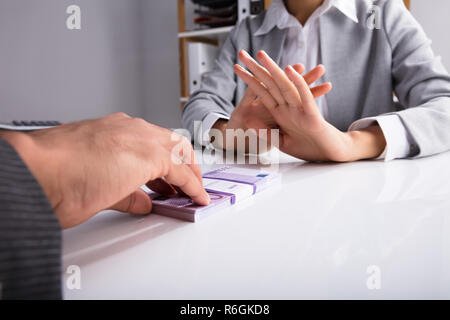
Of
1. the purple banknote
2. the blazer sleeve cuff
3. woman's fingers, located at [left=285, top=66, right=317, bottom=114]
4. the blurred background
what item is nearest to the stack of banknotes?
the purple banknote

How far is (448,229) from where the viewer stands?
318mm

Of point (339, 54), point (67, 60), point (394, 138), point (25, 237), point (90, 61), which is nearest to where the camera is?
point (25, 237)

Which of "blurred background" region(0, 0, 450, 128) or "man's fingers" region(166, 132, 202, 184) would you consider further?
"blurred background" region(0, 0, 450, 128)

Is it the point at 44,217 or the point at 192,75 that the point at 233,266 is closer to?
the point at 44,217

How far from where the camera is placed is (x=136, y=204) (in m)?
0.36

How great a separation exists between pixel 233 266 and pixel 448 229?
21 centimetres

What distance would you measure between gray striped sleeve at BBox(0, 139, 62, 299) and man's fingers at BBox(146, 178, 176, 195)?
192 mm

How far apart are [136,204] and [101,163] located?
0.09 meters

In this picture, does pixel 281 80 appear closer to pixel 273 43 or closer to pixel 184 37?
pixel 273 43

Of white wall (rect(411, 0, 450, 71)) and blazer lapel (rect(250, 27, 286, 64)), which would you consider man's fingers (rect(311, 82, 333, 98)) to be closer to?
blazer lapel (rect(250, 27, 286, 64))

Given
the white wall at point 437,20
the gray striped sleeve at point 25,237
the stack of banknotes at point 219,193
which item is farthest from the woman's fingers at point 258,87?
the white wall at point 437,20

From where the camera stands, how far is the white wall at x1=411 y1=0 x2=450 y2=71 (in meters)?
1.68

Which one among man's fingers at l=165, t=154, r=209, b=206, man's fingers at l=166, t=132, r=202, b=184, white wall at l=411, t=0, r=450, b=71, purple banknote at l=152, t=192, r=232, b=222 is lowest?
purple banknote at l=152, t=192, r=232, b=222

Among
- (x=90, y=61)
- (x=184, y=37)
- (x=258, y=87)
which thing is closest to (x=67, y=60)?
(x=90, y=61)
